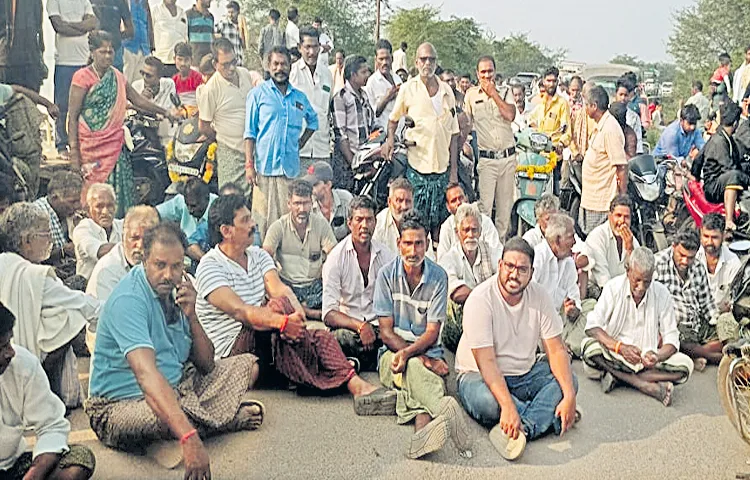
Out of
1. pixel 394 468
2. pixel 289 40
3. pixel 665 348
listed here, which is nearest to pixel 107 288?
pixel 394 468

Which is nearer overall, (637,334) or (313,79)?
(637,334)

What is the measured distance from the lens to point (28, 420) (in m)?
3.79

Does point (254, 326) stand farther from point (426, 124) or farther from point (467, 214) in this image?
point (426, 124)

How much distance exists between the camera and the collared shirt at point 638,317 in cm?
573

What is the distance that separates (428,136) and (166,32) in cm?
403

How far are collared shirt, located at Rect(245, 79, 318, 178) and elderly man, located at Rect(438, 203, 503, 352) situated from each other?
173 cm

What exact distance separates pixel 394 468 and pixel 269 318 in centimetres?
120

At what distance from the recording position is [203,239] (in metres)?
6.77

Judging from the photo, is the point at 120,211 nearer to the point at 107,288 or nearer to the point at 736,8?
the point at 107,288

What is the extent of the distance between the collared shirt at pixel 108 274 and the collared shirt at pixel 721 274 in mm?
4006

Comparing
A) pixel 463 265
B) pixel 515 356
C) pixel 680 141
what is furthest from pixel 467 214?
pixel 680 141

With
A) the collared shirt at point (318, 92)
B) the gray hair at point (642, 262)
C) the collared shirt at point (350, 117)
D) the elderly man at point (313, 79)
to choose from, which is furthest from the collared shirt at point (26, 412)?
the collared shirt at point (350, 117)

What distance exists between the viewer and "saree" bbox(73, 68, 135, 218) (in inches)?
291

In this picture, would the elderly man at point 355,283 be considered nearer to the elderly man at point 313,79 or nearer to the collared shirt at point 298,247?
the collared shirt at point 298,247
